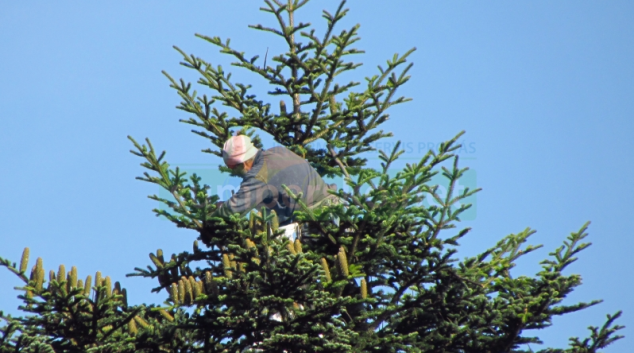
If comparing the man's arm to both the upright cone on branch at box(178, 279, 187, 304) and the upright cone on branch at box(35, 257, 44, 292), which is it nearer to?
the upright cone on branch at box(178, 279, 187, 304)

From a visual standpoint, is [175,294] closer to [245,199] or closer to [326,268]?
[326,268]

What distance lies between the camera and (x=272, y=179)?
10.2 m

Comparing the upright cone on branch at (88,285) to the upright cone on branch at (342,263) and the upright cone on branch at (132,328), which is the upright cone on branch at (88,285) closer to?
the upright cone on branch at (132,328)

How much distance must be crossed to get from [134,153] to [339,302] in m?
2.68

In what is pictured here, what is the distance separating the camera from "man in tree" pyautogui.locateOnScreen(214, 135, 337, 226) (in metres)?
10.1

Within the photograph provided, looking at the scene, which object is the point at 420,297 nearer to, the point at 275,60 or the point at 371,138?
the point at 371,138

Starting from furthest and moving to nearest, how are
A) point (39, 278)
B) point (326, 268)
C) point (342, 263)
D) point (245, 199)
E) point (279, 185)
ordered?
point (279, 185) < point (245, 199) < point (342, 263) < point (326, 268) < point (39, 278)

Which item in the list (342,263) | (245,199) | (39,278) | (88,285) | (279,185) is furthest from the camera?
(279,185)

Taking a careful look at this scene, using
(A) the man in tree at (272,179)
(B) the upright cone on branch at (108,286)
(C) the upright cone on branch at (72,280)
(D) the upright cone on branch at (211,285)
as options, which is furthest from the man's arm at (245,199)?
(C) the upright cone on branch at (72,280)

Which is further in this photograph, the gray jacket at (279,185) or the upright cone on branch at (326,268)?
the gray jacket at (279,185)

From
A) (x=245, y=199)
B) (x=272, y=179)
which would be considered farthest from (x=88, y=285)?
(x=272, y=179)

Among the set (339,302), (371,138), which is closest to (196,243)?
(339,302)

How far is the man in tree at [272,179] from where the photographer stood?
10.1 meters

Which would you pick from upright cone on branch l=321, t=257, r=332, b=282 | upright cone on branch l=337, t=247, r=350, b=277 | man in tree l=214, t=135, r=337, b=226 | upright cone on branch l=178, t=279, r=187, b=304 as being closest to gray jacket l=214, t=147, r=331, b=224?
man in tree l=214, t=135, r=337, b=226
